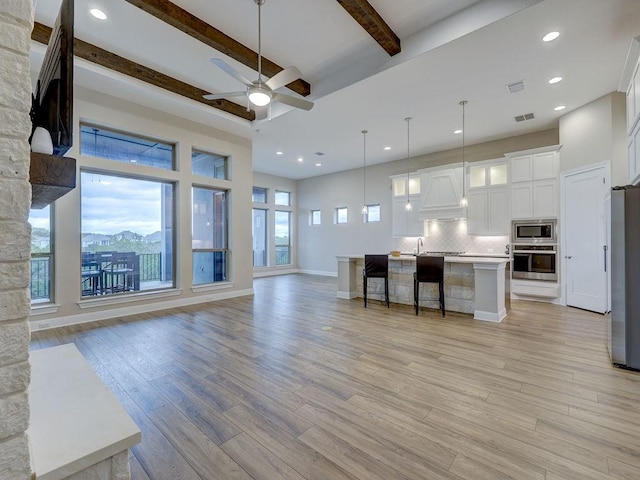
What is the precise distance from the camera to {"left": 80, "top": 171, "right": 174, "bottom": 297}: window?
4703mm

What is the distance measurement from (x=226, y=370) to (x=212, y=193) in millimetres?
4256

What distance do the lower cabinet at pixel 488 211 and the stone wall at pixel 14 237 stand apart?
283 inches

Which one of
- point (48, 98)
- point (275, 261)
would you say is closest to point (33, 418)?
point (48, 98)

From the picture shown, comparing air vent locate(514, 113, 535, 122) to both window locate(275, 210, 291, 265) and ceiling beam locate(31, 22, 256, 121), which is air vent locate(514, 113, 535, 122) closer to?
ceiling beam locate(31, 22, 256, 121)

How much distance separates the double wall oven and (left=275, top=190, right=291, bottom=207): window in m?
7.21

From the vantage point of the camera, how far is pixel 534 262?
5.76 metres

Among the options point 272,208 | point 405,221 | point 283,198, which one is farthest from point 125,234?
point 405,221

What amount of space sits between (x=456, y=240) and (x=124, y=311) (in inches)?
278

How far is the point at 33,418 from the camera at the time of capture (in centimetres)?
116

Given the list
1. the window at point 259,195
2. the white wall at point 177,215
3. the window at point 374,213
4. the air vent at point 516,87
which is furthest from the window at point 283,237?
the air vent at point 516,87

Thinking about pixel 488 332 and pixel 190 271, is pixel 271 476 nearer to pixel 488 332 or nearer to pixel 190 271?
pixel 488 332

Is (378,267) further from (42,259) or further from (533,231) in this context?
(42,259)

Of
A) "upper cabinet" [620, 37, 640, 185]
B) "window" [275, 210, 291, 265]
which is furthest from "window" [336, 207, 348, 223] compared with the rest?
"upper cabinet" [620, 37, 640, 185]

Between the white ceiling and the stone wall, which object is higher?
the white ceiling
